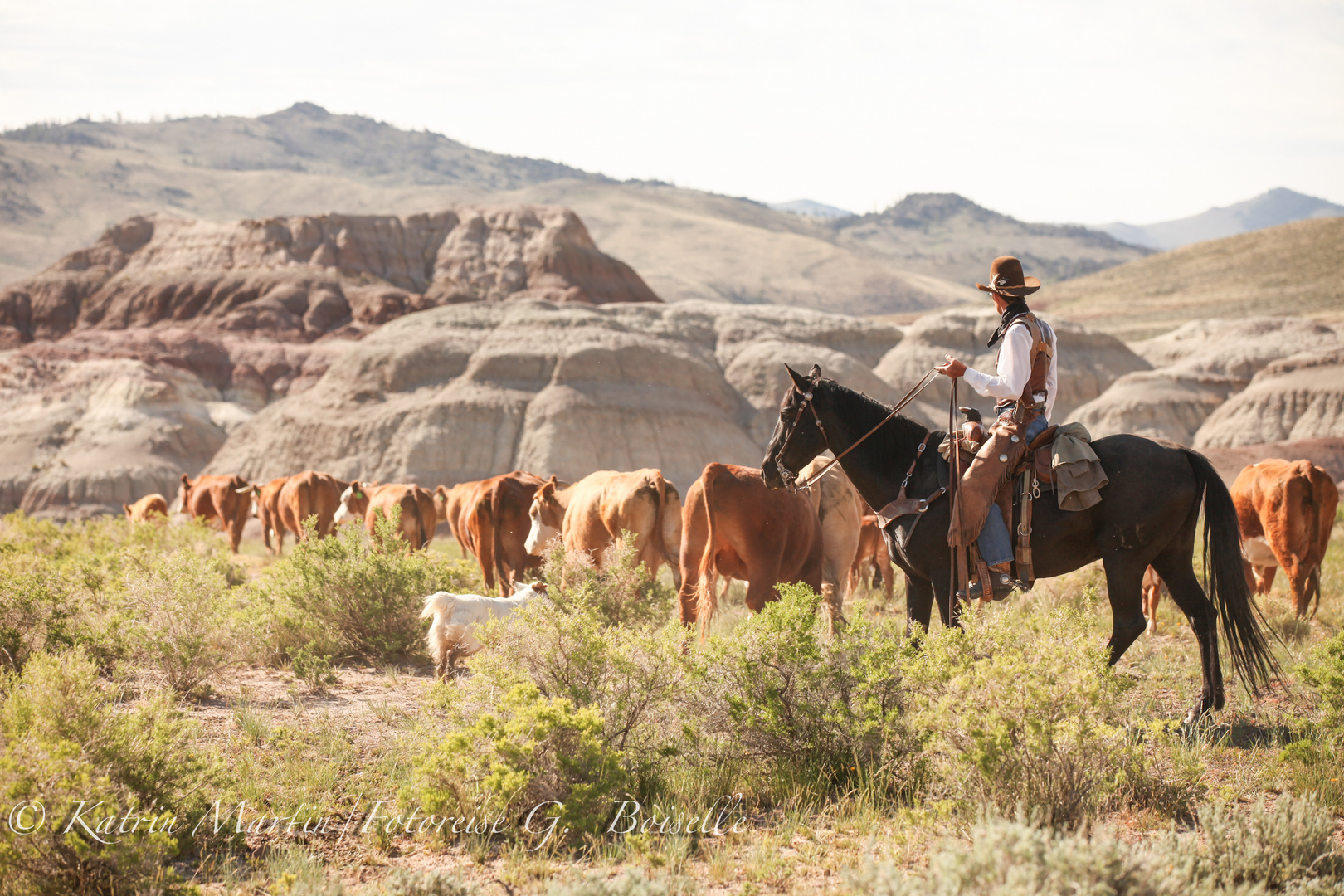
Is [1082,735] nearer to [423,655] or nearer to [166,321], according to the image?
[423,655]

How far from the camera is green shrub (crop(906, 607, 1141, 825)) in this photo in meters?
4.76

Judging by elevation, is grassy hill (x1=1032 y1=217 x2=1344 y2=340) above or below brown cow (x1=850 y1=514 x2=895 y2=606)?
above

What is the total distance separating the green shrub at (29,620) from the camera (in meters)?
7.98

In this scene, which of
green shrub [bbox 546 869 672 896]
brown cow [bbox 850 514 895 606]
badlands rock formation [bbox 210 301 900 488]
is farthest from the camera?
badlands rock formation [bbox 210 301 900 488]

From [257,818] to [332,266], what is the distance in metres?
68.1

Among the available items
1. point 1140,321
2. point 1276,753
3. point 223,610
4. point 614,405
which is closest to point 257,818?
point 223,610

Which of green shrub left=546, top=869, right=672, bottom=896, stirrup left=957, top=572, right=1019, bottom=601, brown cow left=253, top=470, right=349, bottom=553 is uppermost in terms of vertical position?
stirrup left=957, top=572, right=1019, bottom=601

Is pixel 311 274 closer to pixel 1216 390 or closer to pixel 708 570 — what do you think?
pixel 1216 390

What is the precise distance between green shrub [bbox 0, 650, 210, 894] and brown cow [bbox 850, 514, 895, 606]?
9.29 meters

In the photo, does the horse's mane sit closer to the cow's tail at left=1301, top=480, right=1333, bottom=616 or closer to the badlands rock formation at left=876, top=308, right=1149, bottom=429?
the cow's tail at left=1301, top=480, right=1333, bottom=616

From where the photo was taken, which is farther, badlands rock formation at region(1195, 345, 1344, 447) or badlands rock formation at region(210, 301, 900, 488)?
badlands rock formation at region(1195, 345, 1344, 447)

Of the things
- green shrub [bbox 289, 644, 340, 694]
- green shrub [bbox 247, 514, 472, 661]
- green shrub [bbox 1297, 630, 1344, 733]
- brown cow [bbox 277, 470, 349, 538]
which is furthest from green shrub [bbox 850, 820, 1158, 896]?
brown cow [bbox 277, 470, 349, 538]

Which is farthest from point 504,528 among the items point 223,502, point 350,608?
point 223,502

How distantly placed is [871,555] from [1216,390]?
41.5 m
